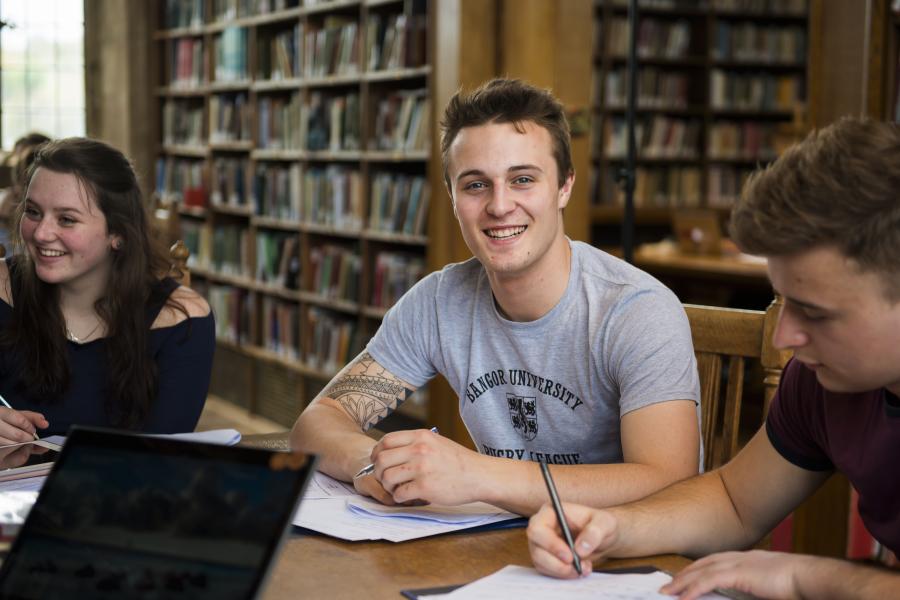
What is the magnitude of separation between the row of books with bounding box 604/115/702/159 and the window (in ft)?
12.0

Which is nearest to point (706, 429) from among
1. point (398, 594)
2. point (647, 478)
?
point (647, 478)

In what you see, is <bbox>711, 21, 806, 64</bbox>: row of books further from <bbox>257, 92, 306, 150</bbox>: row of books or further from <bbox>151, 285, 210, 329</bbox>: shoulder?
<bbox>151, 285, 210, 329</bbox>: shoulder

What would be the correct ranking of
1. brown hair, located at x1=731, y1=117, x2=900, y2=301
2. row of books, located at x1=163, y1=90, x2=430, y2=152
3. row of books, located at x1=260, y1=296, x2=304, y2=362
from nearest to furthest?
brown hair, located at x1=731, y1=117, x2=900, y2=301 → row of books, located at x1=163, y1=90, x2=430, y2=152 → row of books, located at x1=260, y1=296, x2=304, y2=362

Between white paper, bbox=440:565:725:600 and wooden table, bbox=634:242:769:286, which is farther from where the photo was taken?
wooden table, bbox=634:242:769:286

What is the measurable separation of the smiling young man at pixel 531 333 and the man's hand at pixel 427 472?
0.62 feet

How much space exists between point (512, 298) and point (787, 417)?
52cm

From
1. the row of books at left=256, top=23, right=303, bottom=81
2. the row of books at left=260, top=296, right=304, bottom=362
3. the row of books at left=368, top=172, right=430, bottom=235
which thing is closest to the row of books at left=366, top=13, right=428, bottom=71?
the row of books at left=368, top=172, right=430, bottom=235

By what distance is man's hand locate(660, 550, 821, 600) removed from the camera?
109 cm

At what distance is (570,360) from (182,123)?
547 centimetres

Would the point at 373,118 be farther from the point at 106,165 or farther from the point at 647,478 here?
the point at 647,478

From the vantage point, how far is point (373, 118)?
4832mm

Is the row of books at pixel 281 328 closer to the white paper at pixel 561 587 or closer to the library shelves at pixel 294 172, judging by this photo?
the library shelves at pixel 294 172

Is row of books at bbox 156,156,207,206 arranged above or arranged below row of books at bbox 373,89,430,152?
below

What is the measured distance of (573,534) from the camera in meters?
1.18
